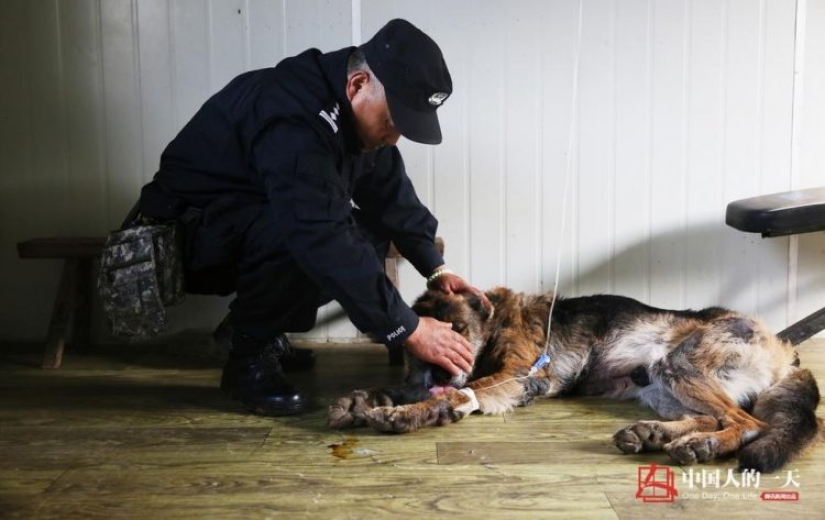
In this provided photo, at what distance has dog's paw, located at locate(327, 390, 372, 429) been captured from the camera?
252cm

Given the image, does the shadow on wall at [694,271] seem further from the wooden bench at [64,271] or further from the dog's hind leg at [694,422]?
the wooden bench at [64,271]

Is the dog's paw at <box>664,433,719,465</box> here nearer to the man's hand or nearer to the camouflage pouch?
the man's hand

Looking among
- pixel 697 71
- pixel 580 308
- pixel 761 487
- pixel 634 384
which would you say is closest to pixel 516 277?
pixel 580 308

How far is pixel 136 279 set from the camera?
275cm

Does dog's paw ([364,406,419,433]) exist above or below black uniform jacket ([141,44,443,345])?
below

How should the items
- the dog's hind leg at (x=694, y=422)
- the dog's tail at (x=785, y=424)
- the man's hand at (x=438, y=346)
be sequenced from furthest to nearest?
the man's hand at (x=438, y=346)
the dog's hind leg at (x=694, y=422)
the dog's tail at (x=785, y=424)

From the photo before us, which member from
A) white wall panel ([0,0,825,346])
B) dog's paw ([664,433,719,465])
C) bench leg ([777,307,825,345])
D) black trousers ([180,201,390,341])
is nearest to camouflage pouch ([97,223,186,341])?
black trousers ([180,201,390,341])

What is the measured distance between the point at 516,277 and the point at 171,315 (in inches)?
71.8

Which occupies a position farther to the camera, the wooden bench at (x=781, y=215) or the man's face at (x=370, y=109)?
the wooden bench at (x=781, y=215)

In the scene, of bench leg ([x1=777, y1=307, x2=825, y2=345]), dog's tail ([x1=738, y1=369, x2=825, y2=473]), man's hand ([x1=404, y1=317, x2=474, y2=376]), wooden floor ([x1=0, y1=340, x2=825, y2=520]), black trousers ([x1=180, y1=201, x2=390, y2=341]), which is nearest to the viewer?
wooden floor ([x1=0, y1=340, x2=825, y2=520])

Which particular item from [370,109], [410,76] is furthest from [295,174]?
[410,76]

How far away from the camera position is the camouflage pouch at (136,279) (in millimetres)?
2748

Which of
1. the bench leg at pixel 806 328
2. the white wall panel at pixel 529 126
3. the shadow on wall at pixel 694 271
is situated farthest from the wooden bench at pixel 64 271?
the bench leg at pixel 806 328

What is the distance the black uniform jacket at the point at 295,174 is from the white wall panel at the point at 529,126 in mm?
1012
